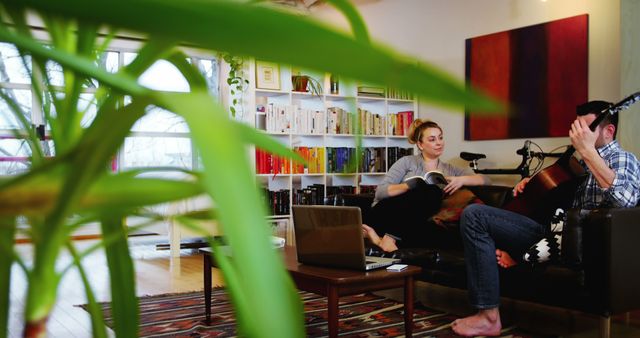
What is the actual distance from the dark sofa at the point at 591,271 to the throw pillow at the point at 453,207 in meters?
0.84

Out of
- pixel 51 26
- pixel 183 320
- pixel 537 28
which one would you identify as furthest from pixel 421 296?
pixel 51 26

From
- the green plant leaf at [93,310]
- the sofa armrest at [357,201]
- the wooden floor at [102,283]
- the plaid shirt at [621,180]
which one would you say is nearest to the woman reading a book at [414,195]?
the sofa armrest at [357,201]

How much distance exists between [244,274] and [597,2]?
5.38 meters

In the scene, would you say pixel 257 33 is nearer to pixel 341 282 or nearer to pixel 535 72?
pixel 341 282

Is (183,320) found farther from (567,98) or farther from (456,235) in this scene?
(567,98)

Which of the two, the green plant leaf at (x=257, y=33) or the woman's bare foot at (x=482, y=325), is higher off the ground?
the green plant leaf at (x=257, y=33)

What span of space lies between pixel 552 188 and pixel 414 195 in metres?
1.15

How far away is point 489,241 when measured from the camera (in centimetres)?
330

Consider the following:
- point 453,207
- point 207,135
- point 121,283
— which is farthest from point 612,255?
point 207,135

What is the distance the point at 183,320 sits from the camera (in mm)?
3652

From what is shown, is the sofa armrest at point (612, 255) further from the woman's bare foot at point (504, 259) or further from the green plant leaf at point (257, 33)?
the green plant leaf at point (257, 33)

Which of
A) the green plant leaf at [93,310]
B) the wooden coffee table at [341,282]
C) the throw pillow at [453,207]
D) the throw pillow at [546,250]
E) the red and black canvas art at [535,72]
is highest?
the red and black canvas art at [535,72]

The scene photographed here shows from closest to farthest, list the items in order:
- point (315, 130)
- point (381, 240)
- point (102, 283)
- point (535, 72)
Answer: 1. point (381, 240)
2. point (102, 283)
3. point (535, 72)
4. point (315, 130)

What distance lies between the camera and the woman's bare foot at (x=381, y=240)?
13.5 feet
